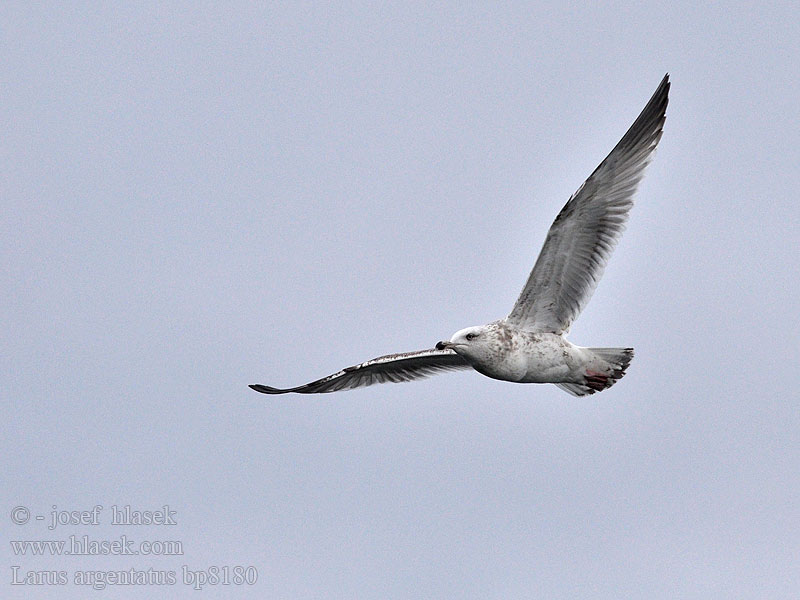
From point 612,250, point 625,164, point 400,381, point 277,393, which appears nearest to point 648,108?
point 625,164

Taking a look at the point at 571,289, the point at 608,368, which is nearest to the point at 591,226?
the point at 571,289

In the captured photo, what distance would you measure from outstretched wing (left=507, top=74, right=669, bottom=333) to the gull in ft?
0.04

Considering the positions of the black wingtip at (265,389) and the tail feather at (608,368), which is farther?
the black wingtip at (265,389)

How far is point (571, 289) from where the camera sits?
1717cm

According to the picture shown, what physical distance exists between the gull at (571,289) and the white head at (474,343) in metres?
0.01

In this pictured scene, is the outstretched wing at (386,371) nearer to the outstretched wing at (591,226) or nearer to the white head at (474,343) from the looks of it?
the white head at (474,343)

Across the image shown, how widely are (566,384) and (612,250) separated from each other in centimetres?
232

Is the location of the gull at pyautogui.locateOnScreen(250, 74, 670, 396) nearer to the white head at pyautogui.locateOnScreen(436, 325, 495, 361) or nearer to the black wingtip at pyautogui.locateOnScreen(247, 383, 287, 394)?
the white head at pyautogui.locateOnScreen(436, 325, 495, 361)

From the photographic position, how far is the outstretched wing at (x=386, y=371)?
19094 millimetres

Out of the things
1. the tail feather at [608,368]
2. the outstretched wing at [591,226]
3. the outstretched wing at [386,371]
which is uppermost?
the outstretched wing at [591,226]

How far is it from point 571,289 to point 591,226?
960mm

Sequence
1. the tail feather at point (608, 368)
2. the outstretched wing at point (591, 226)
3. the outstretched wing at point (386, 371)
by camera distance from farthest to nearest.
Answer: the outstretched wing at point (386, 371) < the tail feather at point (608, 368) < the outstretched wing at point (591, 226)

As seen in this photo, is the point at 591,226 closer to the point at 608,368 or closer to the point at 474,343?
the point at 608,368

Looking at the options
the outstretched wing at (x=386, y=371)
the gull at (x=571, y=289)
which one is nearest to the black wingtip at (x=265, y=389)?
the outstretched wing at (x=386, y=371)
